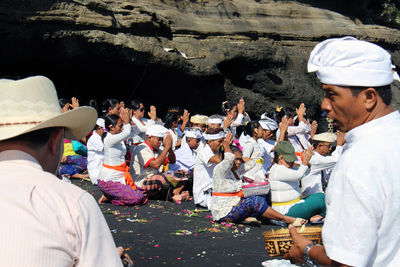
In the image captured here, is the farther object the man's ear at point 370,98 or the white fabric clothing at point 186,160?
the white fabric clothing at point 186,160

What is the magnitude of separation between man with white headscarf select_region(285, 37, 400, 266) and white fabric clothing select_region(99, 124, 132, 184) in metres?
6.28

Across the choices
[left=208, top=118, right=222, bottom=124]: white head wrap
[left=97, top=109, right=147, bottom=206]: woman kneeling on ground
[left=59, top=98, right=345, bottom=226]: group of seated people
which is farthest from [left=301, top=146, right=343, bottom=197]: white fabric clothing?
[left=97, top=109, right=147, bottom=206]: woman kneeling on ground

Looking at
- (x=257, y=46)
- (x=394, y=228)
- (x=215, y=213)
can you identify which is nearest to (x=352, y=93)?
(x=394, y=228)

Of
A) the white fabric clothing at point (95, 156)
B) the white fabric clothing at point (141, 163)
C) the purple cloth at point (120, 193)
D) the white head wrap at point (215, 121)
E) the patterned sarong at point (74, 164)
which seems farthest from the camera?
the patterned sarong at point (74, 164)

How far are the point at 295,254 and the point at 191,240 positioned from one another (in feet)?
13.3

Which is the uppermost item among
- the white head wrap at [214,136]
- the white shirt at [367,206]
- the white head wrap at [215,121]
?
the white shirt at [367,206]

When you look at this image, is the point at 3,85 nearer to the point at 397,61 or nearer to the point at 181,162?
the point at 181,162

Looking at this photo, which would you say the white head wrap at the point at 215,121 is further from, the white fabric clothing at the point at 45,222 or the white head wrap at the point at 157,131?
the white fabric clothing at the point at 45,222

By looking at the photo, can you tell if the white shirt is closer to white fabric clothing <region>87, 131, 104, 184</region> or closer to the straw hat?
the straw hat

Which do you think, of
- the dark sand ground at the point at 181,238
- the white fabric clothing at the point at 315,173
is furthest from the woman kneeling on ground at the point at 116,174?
the white fabric clothing at the point at 315,173

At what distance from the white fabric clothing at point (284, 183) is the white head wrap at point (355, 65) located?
208 inches

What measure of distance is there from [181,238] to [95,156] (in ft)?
12.2

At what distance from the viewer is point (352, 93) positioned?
224 cm

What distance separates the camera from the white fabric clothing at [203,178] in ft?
27.3
